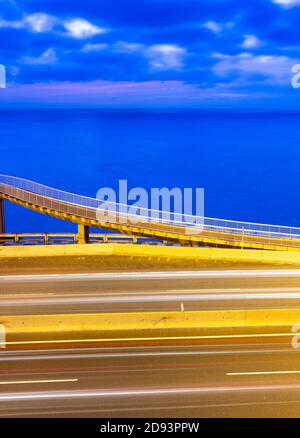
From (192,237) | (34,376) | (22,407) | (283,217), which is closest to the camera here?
(22,407)

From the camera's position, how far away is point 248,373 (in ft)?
52.4

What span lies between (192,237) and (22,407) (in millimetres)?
24431

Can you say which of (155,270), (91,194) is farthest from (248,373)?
(91,194)

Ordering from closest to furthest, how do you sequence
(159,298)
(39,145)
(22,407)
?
(22,407) < (159,298) < (39,145)

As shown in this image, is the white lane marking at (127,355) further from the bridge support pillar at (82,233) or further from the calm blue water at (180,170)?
the calm blue water at (180,170)

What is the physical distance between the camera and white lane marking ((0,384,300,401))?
14836mm

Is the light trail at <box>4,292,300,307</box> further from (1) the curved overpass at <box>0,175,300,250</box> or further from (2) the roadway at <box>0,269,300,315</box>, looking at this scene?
(1) the curved overpass at <box>0,175,300,250</box>

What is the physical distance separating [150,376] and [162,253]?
1519 cm

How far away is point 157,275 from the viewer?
88.2ft

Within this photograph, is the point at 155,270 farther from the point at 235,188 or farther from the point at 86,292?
the point at 235,188

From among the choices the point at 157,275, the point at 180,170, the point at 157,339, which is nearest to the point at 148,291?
the point at 157,275

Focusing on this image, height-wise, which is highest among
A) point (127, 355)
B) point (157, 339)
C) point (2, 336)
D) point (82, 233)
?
point (82, 233)

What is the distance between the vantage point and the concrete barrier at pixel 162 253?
2978 centimetres

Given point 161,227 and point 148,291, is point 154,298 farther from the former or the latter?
point 161,227
